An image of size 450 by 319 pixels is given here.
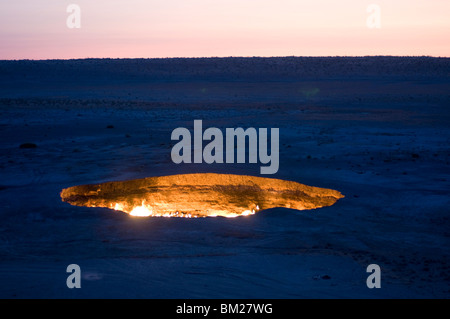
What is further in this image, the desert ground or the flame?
the flame

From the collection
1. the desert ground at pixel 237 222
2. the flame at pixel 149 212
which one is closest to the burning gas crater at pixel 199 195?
the flame at pixel 149 212

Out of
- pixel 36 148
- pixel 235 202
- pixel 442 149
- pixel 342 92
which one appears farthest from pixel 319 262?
pixel 342 92

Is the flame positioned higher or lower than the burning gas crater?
lower

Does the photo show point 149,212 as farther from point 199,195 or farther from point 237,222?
point 237,222

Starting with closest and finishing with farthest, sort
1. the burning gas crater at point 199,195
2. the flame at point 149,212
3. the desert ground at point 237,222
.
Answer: the desert ground at point 237,222
the flame at point 149,212
the burning gas crater at point 199,195

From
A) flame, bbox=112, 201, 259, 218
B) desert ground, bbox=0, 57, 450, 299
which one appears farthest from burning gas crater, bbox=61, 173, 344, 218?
desert ground, bbox=0, 57, 450, 299

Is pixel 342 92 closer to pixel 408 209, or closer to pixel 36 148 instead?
pixel 36 148

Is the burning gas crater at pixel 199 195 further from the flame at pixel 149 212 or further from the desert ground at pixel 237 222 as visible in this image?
the desert ground at pixel 237 222

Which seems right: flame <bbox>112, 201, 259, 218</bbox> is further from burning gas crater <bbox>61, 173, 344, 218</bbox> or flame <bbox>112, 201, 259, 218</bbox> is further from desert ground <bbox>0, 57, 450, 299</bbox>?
desert ground <bbox>0, 57, 450, 299</bbox>
